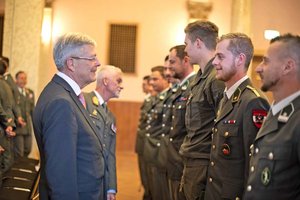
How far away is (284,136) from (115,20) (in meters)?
10.2

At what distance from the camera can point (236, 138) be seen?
2582 mm

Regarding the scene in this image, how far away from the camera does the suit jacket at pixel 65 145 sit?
2.29 m

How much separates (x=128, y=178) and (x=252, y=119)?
582cm

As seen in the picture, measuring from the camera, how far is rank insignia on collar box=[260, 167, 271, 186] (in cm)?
205

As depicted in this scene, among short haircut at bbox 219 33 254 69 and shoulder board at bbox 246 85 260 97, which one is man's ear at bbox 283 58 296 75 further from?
short haircut at bbox 219 33 254 69

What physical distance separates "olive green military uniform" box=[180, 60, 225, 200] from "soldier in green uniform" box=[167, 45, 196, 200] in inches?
12.8

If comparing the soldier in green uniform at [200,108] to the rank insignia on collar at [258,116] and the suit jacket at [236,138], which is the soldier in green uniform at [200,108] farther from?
the rank insignia on collar at [258,116]

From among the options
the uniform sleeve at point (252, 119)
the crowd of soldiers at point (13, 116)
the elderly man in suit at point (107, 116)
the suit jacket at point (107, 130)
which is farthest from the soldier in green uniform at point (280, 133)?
the crowd of soldiers at point (13, 116)

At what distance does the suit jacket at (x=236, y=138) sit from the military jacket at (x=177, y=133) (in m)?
0.93

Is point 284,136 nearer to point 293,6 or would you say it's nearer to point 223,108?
point 223,108

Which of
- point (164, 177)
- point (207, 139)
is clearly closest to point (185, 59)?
point (207, 139)

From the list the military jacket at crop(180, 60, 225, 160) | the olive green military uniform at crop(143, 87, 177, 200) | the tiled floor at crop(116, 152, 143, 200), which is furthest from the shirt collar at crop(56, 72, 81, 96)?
the tiled floor at crop(116, 152, 143, 200)

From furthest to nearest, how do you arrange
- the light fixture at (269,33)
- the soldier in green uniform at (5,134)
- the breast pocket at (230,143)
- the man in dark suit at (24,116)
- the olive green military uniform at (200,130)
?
the light fixture at (269,33) → the man in dark suit at (24,116) → the soldier in green uniform at (5,134) → the olive green military uniform at (200,130) → the breast pocket at (230,143)

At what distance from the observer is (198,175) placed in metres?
3.05
